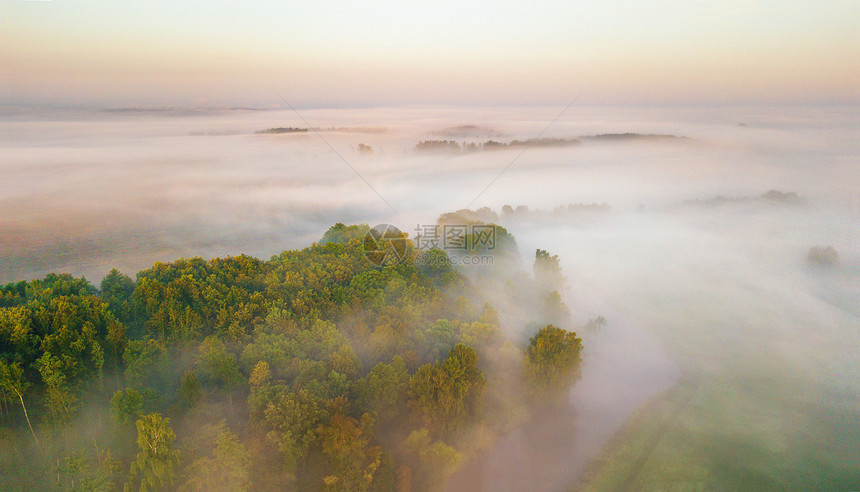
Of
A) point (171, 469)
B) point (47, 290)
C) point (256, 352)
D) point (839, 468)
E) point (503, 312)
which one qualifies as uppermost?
point (47, 290)

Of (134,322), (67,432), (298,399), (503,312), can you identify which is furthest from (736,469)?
(134,322)

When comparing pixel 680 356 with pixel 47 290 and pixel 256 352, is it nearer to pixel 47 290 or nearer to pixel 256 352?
pixel 256 352
